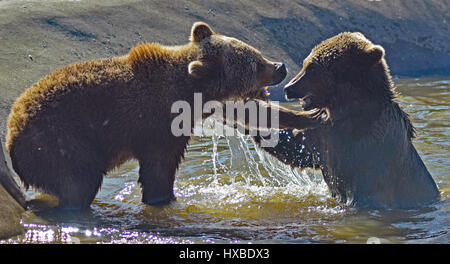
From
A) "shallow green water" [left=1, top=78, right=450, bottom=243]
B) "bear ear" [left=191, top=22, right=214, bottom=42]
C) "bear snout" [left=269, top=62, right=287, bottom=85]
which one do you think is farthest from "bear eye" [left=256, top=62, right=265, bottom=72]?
"shallow green water" [left=1, top=78, right=450, bottom=243]

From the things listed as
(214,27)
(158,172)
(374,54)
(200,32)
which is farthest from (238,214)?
(214,27)

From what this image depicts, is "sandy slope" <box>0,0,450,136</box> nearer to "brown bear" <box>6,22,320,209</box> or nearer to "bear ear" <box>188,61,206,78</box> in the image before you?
"brown bear" <box>6,22,320,209</box>

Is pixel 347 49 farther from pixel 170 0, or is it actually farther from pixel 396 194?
pixel 170 0

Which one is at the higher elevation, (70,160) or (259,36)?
(259,36)

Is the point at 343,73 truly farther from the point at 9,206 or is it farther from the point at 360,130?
the point at 9,206

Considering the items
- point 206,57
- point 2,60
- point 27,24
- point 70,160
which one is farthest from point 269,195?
point 27,24

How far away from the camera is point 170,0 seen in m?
13.1

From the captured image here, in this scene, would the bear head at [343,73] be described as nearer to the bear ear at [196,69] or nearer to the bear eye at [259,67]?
the bear eye at [259,67]

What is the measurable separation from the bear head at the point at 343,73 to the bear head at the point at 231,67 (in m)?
0.35

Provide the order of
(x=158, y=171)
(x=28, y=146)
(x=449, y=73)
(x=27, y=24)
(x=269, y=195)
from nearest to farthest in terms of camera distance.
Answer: (x=28, y=146)
(x=158, y=171)
(x=269, y=195)
(x=27, y=24)
(x=449, y=73)

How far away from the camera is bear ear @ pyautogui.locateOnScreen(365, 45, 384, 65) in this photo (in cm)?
582

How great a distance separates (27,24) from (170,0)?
2.99 metres

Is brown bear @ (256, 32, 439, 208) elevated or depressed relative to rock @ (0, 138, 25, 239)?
elevated

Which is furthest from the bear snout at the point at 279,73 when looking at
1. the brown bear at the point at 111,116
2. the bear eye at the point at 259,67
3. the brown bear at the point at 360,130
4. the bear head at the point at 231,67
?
the brown bear at the point at 111,116
